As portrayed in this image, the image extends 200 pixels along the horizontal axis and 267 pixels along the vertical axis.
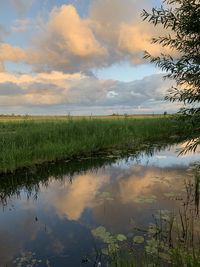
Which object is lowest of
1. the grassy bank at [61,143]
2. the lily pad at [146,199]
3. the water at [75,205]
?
the water at [75,205]

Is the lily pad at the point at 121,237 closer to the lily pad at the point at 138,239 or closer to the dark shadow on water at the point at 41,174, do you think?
the lily pad at the point at 138,239

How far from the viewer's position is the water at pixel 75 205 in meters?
5.70

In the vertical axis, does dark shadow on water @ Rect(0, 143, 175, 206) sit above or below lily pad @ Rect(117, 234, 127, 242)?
above

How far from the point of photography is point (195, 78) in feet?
19.8

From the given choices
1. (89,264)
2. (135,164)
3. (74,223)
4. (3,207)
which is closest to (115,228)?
(74,223)

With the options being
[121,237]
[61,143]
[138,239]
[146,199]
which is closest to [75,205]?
[146,199]

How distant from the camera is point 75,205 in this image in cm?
822

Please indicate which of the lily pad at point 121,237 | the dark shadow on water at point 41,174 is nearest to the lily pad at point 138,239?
the lily pad at point 121,237

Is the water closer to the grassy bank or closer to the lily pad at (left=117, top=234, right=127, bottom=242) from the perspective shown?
the lily pad at (left=117, top=234, right=127, bottom=242)

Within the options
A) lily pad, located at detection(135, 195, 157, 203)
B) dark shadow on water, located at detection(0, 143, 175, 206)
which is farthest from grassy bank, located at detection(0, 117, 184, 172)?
lily pad, located at detection(135, 195, 157, 203)

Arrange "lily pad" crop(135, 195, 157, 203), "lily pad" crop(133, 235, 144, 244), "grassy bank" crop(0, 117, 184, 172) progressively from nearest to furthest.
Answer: "lily pad" crop(133, 235, 144, 244) → "lily pad" crop(135, 195, 157, 203) → "grassy bank" crop(0, 117, 184, 172)

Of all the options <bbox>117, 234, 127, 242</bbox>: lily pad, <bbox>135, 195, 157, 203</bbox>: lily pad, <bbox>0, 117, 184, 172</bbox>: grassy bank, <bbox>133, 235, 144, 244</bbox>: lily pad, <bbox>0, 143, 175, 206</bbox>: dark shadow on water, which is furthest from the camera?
<bbox>0, 117, 184, 172</bbox>: grassy bank

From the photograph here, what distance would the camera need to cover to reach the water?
5.70 metres

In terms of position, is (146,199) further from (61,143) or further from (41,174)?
(61,143)
